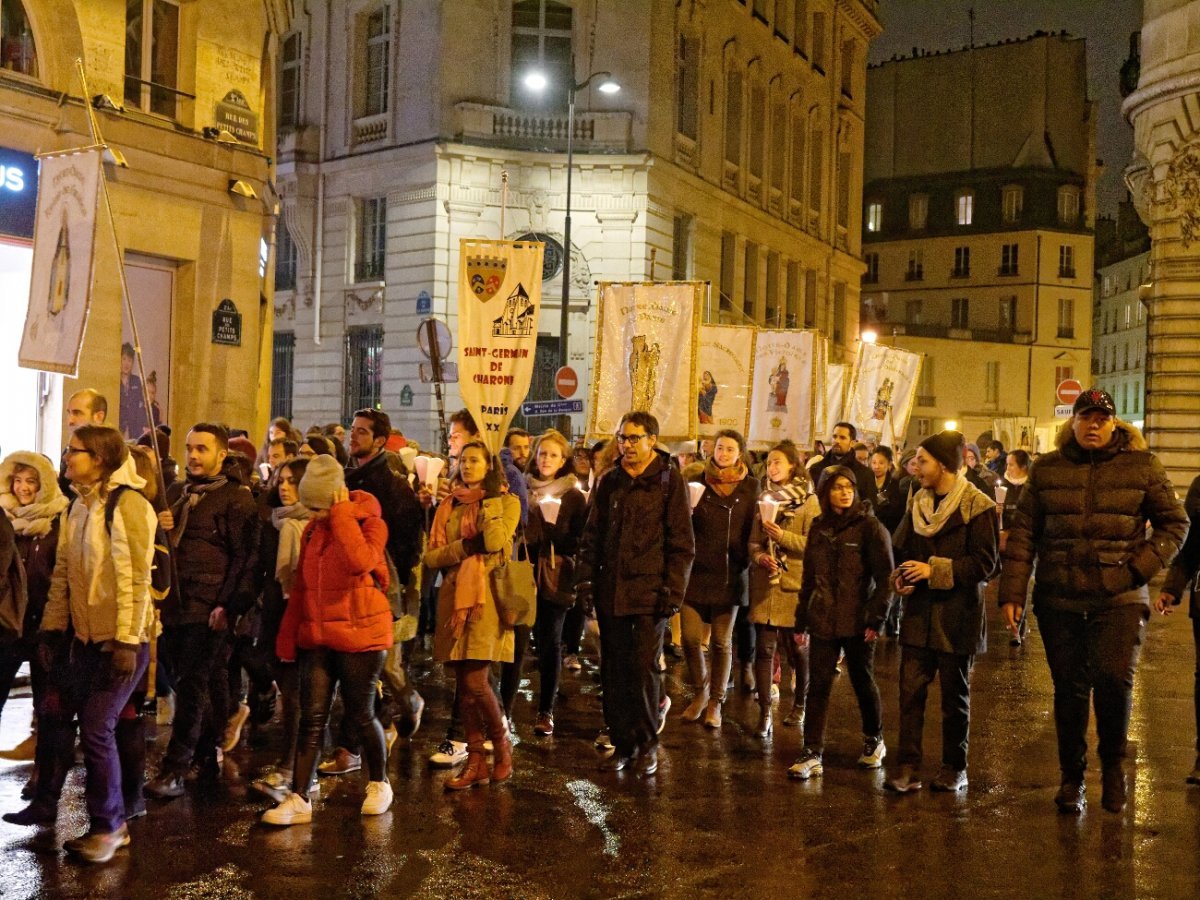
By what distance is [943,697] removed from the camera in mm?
8320

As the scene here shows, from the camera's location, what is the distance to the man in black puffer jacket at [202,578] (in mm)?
7766

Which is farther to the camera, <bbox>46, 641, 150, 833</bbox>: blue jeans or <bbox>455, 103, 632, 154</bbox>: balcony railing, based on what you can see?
<bbox>455, 103, 632, 154</bbox>: balcony railing

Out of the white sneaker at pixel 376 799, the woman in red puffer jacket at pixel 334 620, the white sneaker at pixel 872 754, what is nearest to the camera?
the woman in red puffer jacket at pixel 334 620

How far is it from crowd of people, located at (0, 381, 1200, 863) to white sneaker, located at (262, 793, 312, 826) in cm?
1

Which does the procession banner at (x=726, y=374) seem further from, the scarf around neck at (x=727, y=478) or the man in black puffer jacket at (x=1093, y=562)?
the man in black puffer jacket at (x=1093, y=562)

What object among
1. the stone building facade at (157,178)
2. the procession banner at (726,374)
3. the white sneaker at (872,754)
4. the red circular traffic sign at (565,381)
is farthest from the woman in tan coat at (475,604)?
the red circular traffic sign at (565,381)

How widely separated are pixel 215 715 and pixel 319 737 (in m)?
1.36

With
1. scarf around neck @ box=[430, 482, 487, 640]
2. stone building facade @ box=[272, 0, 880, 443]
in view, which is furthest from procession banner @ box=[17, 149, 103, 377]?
stone building facade @ box=[272, 0, 880, 443]

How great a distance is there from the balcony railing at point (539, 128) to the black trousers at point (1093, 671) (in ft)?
89.5

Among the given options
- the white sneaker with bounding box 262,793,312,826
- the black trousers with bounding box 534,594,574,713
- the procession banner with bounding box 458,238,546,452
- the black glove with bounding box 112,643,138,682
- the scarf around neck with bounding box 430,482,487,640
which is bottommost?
the white sneaker with bounding box 262,793,312,826

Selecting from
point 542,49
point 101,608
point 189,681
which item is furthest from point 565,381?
point 101,608

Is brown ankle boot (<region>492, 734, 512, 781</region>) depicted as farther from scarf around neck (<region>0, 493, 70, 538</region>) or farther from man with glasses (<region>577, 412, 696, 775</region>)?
scarf around neck (<region>0, 493, 70, 538</region>)

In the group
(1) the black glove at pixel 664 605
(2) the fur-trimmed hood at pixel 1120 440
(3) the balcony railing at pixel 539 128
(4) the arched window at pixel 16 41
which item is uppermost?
(3) the balcony railing at pixel 539 128

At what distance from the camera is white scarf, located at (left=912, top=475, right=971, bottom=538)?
823 centimetres
